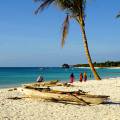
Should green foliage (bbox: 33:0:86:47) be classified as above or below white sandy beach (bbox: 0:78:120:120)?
above

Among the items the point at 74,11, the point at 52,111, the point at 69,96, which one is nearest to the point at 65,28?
the point at 74,11

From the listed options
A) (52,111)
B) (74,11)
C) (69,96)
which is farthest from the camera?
(74,11)

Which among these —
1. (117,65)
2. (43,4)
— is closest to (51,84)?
(43,4)

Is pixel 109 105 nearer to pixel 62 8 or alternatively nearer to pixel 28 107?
pixel 28 107

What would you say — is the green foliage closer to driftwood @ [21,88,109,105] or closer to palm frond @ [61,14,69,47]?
palm frond @ [61,14,69,47]

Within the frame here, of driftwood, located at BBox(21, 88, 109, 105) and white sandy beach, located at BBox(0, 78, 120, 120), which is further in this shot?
driftwood, located at BBox(21, 88, 109, 105)

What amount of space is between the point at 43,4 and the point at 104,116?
18.2 metres

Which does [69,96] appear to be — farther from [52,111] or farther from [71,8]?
[71,8]

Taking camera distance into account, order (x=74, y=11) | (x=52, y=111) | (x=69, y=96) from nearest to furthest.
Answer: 1. (x=52, y=111)
2. (x=69, y=96)
3. (x=74, y=11)

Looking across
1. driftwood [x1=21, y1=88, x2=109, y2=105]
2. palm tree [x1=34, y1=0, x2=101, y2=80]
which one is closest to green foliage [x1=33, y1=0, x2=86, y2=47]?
palm tree [x1=34, y1=0, x2=101, y2=80]

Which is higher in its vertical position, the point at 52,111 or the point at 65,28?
the point at 65,28

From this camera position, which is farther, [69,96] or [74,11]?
[74,11]

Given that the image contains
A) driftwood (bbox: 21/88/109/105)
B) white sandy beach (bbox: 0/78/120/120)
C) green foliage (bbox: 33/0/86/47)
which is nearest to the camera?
white sandy beach (bbox: 0/78/120/120)

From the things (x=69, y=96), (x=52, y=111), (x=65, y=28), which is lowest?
(x=52, y=111)
